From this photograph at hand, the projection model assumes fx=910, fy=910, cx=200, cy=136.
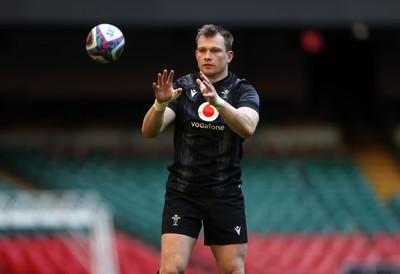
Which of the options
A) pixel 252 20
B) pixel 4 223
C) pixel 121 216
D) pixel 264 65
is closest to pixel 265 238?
pixel 121 216

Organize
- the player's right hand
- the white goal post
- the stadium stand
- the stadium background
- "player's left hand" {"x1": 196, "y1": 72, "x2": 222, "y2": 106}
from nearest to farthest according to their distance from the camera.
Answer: "player's left hand" {"x1": 196, "y1": 72, "x2": 222, "y2": 106}, the player's right hand, the white goal post, the stadium stand, the stadium background

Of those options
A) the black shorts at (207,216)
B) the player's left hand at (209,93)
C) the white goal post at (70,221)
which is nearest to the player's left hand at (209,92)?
the player's left hand at (209,93)

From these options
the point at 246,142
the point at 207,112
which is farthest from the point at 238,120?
the point at 246,142

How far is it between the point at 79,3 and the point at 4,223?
249 inches

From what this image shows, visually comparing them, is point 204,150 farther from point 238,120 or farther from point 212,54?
point 212,54

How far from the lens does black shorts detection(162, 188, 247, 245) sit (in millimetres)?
6914

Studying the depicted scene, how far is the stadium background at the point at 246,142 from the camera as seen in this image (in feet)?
49.9

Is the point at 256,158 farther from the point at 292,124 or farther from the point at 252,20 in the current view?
the point at 252,20

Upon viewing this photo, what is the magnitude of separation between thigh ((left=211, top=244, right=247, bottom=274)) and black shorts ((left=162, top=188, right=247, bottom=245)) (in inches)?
1.6

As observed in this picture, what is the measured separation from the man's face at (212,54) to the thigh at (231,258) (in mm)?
1339

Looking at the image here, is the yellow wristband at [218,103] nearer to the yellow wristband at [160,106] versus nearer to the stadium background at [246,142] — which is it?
the yellow wristband at [160,106]

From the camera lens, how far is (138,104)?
22.8m

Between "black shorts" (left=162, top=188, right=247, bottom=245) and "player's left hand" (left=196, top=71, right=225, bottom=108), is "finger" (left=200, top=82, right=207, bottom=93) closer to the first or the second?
"player's left hand" (left=196, top=71, right=225, bottom=108)

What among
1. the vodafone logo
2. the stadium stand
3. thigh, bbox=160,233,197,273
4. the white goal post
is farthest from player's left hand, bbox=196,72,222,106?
the stadium stand
